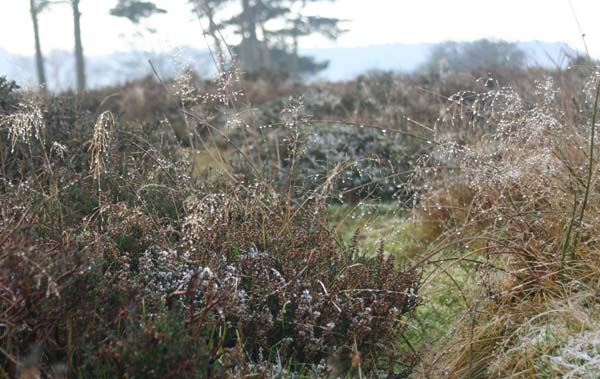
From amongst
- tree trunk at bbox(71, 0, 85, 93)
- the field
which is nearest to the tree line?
tree trunk at bbox(71, 0, 85, 93)

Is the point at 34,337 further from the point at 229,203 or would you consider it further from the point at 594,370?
the point at 594,370

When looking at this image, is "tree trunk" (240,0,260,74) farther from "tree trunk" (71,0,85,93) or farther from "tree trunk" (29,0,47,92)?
"tree trunk" (29,0,47,92)

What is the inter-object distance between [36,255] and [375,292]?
1.44 metres

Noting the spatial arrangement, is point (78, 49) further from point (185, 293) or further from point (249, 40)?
point (185, 293)

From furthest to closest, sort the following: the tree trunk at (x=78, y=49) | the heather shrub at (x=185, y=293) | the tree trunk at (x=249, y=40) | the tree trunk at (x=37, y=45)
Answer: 1. the tree trunk at (x=249, y=40)
2. the tree trunk at (x=78, y=49)
3. the tree trunk at (x=37, y=45)
4. the heather shrub at (x=185, y=293)

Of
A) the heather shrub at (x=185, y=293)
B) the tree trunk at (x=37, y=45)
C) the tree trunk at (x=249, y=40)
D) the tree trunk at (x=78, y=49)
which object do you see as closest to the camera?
the heather shrub at (x=185, y=293)

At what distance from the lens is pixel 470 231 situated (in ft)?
13.7

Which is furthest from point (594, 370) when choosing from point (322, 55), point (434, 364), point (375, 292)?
point (322, 55)

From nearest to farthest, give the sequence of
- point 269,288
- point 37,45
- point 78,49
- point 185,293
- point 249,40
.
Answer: point 185,293
point 269,288
point 78,49
point 37,45
point 249,40

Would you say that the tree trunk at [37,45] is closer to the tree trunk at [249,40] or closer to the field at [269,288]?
the tree trunk at [249,40]

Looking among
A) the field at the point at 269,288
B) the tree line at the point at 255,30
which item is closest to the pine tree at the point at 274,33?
the tree line at the point at 255,30

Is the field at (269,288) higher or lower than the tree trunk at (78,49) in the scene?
lower

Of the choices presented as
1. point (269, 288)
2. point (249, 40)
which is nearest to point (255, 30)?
point (249, 40)

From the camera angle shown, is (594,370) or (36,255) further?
(594,370)
